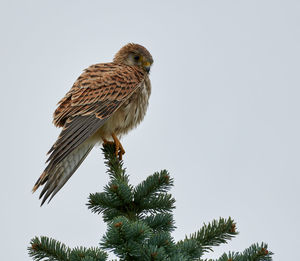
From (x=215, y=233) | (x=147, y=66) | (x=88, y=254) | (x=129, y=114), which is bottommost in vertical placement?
(x=88, y=254)

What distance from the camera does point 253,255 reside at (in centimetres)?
226

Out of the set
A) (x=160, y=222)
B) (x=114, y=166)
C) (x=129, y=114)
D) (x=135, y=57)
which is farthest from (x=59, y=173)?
(x=135, y=57)

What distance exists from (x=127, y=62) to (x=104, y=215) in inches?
128

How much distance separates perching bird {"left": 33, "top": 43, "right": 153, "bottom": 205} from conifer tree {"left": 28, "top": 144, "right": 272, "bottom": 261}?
69cm

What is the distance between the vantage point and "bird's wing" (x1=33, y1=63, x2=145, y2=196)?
3.73 metres

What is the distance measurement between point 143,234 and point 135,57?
150 inches

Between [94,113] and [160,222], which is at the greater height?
[94,113]

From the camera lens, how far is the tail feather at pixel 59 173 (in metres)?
3.48

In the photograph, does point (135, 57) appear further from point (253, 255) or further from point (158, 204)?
point (253, 255)

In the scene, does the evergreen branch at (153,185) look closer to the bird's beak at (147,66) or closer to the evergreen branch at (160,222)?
the evergreen branch at (160,222)

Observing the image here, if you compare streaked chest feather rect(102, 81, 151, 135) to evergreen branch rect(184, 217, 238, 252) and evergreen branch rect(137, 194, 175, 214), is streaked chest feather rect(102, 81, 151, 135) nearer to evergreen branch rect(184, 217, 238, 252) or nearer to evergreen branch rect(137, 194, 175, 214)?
evergreen branch rect(137, 194, 175, 214)

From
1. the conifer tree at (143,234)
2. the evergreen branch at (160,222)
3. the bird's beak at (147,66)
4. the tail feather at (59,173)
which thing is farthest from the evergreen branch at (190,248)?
the bird's beak at (147,66)

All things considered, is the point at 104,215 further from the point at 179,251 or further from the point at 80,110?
the point at 80,110

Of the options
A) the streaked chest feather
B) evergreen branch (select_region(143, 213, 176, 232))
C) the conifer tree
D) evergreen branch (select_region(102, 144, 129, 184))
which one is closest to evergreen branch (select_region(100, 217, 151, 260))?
the conifer tree
